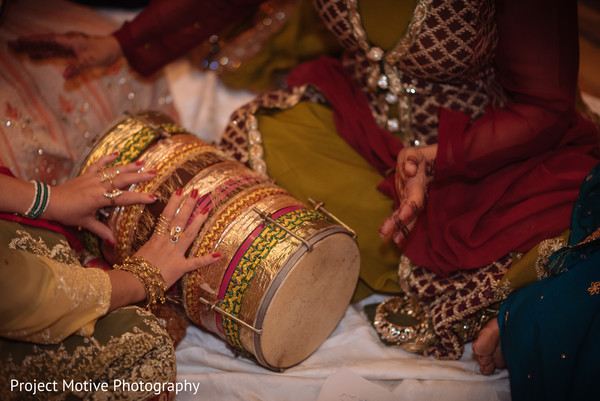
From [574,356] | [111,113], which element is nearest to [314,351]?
[574,356]

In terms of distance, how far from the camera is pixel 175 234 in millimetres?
1272

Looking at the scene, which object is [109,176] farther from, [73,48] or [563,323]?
[563,323]

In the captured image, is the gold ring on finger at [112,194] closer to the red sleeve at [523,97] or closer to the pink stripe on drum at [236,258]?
the pink stripe on drum at [236,258]

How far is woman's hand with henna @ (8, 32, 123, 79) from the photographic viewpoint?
1.71 meters

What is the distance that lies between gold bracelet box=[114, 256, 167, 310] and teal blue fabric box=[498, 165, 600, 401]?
2.87ft

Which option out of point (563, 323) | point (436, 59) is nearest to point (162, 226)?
point (436, 59)

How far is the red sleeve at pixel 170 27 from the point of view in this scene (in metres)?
1.78

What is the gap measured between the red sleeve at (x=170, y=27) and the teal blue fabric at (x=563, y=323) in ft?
4.11

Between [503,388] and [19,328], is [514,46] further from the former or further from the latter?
[19,328]

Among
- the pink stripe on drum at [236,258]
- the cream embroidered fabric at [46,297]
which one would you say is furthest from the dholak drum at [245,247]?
the cream embroidered fabric at [46,297]

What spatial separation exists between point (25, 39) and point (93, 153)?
565mm

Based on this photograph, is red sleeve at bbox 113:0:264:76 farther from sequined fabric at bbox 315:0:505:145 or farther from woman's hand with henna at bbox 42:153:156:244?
woman's hand with henna at bbox 42:153:156:244

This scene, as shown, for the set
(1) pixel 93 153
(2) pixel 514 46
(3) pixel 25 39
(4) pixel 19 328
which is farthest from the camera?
(3) pixel 25 39

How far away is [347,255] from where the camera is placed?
1370mm
